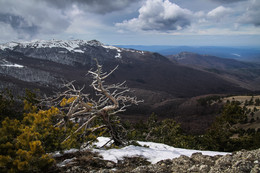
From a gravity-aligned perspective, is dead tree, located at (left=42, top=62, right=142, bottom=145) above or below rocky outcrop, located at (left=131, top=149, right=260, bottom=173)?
above

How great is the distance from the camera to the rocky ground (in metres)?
4.84

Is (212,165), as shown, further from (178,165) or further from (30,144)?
(30,144)

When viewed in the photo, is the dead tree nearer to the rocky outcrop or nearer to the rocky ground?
the rocky ground

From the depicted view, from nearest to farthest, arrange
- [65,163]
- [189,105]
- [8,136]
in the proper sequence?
[8,136] < [65,163] < [189,105]

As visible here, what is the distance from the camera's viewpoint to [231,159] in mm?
5562

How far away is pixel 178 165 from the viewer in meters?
5.88

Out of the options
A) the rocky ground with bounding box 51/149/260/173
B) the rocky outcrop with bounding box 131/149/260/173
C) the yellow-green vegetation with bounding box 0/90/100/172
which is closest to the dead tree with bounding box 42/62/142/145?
the yellow-green vegetation with bounding box 0/90/100/172

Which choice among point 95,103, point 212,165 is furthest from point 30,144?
point 212,165

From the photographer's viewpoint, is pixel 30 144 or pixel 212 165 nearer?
pixel 30 144

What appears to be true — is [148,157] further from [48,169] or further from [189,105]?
[189,105]

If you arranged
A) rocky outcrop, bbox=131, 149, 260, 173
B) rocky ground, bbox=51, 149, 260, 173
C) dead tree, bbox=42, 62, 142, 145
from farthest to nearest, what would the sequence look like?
dead tree, bbox=42, 62, 142, 145 < rocky ground, bbox=51, 149, 260, 173 < rocky outcrop, bbox=131, 149, 260, 173

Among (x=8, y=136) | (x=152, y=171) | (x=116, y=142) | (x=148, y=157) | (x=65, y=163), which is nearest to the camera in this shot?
(x=152, y=171)

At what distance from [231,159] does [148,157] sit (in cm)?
378

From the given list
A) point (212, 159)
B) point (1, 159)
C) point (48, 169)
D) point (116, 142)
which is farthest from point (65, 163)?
point (212, 159)
